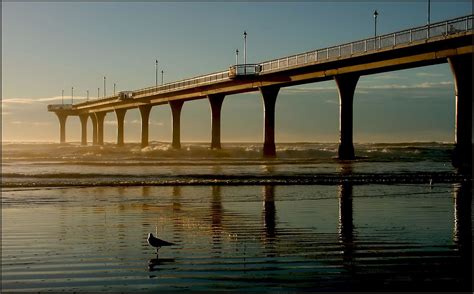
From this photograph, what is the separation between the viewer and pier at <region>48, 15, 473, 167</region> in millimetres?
54781

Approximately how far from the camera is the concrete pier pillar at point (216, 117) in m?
104

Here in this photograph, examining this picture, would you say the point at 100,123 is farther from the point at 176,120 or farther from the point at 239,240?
the point at 239,240

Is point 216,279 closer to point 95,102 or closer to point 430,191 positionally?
point 430,191

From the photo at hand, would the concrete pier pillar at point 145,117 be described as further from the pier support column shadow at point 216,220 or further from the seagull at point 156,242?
the seagull at point 156,242

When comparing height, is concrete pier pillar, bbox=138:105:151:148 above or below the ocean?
above

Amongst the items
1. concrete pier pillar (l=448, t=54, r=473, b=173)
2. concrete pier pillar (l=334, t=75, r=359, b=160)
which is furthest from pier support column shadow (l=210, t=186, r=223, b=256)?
concrete pier pillar (l=334, t=75, r=359, b=160)

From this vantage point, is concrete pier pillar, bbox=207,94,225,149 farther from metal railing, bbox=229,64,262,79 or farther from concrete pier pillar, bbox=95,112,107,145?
concrete pier pillar, bbox=95,112,107,145

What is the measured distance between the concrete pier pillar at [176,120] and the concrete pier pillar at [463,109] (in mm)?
71411

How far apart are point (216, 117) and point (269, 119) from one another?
1723 cm

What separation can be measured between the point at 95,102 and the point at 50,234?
514 ft

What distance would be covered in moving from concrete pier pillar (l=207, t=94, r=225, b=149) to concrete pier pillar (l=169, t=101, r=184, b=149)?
51.6 feet

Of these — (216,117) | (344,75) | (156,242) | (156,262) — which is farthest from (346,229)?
(216,117)

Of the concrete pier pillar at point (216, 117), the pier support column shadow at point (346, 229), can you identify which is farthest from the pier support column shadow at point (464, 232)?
the concrete pier pillar at point (216, 117)

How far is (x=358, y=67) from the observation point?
2680 inches
